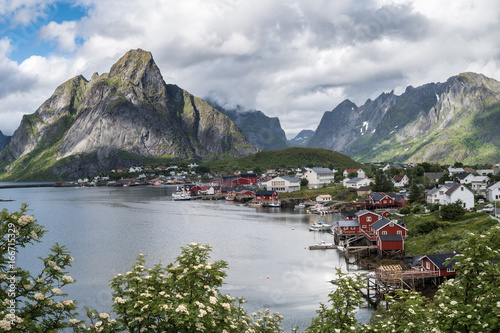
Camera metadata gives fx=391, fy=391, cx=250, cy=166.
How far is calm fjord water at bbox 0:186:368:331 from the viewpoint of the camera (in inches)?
1452

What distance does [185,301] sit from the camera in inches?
404

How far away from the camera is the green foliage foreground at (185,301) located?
8586mm

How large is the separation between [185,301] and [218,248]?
47445 mm

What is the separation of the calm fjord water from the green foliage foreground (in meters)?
8.20

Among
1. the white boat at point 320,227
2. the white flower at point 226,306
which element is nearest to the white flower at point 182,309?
the white flower at point 226,306

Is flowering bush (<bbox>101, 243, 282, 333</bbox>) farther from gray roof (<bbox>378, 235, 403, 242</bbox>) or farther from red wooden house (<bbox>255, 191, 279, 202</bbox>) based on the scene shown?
red wooden house (<bbox>255, 191, 279, 202</bbox>)

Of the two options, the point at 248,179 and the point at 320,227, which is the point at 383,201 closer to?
the point at 320,227

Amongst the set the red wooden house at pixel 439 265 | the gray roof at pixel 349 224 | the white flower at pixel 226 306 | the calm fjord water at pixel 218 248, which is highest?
the white flower at pixel 226 306

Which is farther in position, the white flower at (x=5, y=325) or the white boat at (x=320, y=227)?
the white boat at (x=320, y=227)

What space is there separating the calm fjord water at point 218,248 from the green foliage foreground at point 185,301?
8.20 metres

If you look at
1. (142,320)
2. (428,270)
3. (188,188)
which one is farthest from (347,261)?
(188,188)

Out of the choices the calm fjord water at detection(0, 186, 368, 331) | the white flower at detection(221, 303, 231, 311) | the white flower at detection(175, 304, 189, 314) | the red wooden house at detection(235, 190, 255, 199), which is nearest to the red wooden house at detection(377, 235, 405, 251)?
the calm fjord water at detection(0, 186, 368, 331)

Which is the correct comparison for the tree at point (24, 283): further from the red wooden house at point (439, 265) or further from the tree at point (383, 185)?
the tree at point (383, 185)

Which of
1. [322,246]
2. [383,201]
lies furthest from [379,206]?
[322,246]
